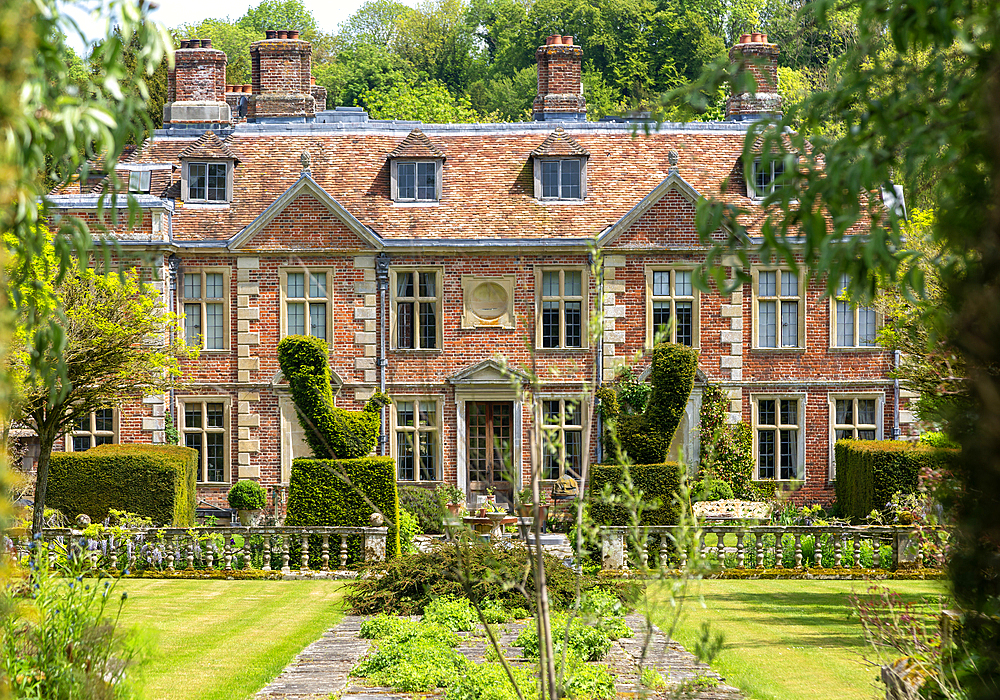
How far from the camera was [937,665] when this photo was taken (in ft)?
21.1

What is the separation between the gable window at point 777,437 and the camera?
24.4 m

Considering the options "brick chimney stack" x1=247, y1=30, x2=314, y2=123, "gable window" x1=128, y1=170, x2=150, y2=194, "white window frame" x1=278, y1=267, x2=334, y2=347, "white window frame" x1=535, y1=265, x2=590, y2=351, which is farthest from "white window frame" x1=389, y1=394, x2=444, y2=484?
"brick chimney stack" x1=247, y1=30, x2=314, y2=123

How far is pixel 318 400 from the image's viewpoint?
56.5 ft

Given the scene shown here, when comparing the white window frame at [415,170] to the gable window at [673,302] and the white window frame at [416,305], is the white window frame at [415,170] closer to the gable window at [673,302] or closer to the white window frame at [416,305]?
the white window frame at [416,305]

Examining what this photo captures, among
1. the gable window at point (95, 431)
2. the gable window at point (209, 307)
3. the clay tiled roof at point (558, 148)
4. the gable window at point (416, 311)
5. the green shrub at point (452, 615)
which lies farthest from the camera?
the clay tiled roof at point (558, 148)

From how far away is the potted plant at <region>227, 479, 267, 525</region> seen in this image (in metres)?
23.3

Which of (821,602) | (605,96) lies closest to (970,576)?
(821,602)

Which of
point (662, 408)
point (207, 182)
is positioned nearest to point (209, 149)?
point (207, 182)

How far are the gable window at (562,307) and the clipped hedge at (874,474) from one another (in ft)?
20.2

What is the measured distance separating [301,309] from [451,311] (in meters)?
3.28

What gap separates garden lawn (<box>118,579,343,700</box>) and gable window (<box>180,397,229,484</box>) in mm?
7808

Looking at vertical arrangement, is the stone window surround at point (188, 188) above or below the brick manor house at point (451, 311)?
above

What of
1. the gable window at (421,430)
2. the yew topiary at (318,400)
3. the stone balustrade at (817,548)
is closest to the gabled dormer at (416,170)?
the gable window at (421,430)

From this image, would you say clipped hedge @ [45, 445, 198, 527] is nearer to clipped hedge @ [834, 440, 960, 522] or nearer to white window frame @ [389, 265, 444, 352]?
white window frame @ [389, 265, 444, 352]
